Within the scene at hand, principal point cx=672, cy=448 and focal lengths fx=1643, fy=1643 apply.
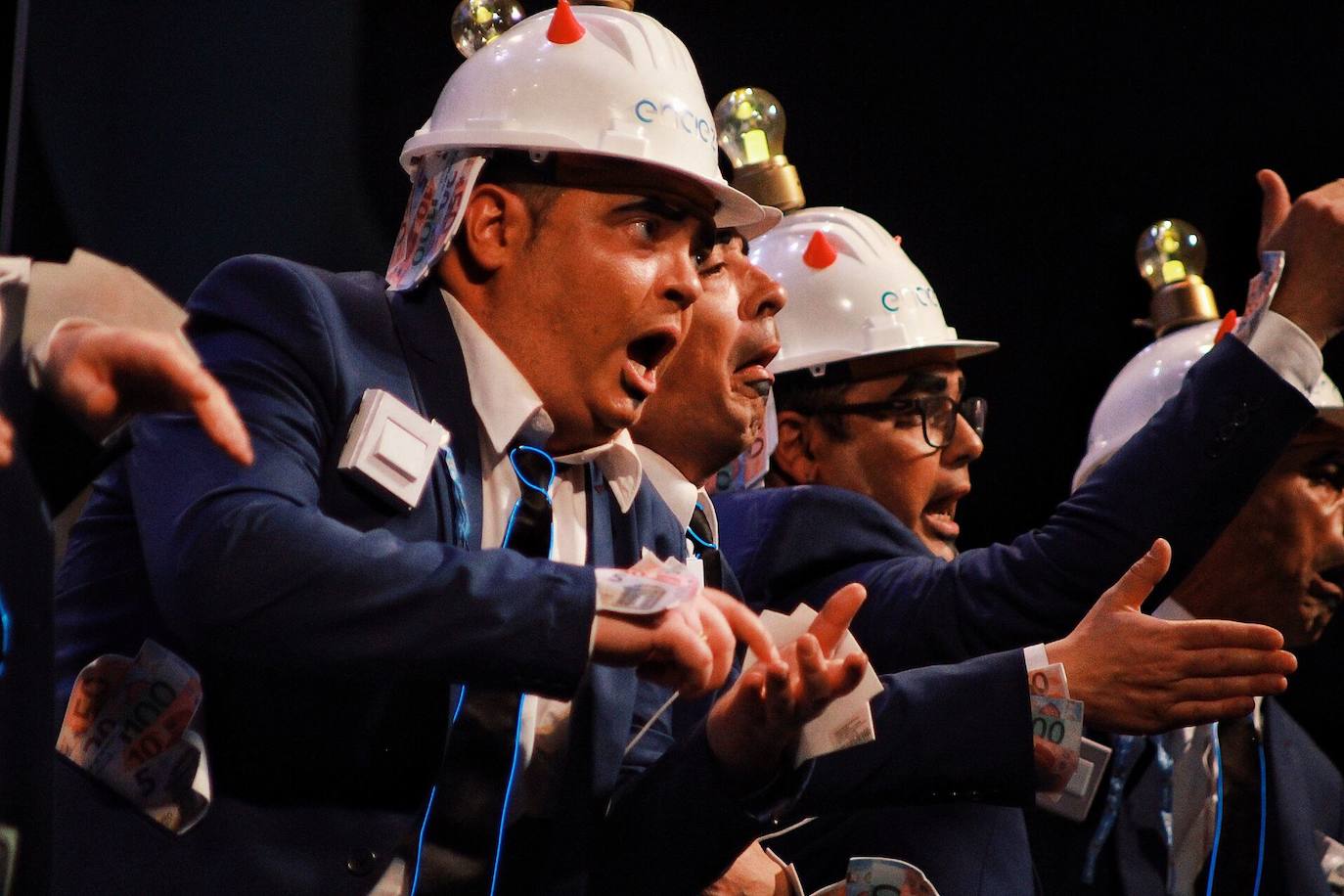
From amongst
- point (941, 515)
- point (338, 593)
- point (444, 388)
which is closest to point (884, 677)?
point (444, 388)

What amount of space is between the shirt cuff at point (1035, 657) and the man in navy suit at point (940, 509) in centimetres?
2

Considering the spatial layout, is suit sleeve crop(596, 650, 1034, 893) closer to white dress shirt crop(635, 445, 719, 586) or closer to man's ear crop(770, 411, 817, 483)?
white dress shirt crop(635, 445, 719, 586)

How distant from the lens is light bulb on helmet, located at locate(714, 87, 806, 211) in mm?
3299

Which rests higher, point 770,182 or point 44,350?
point 44,350

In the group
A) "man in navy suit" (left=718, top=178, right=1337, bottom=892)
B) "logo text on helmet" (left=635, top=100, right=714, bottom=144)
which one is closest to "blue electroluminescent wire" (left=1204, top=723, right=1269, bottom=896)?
"man in navy suit" (left=718, top=178, right=1337, bottom=892)

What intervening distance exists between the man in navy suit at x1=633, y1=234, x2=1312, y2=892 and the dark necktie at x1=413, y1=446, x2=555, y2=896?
458 millimetres

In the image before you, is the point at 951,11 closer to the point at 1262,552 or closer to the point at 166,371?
the point at 1262,552

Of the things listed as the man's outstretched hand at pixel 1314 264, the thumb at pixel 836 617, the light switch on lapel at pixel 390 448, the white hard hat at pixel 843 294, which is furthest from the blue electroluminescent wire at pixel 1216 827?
the light switch on lapel at pixel 390 448

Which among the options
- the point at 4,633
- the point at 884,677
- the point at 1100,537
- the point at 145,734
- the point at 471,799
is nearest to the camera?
the point at 4,633

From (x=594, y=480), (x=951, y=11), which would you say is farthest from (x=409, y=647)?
(x=951, y=11)

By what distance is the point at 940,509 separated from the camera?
346cm

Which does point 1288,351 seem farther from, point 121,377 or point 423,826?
point 121,377

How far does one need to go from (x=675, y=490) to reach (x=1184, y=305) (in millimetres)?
1822

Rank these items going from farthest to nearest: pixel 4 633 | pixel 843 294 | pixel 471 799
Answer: pixel 843 294 < pixel 471 799 < pixel 4 633
